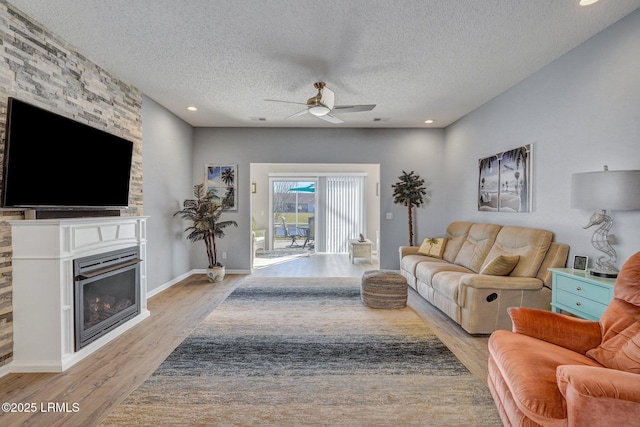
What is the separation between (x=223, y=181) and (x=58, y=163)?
3.03m

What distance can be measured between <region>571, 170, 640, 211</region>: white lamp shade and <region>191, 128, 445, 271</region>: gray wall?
3.38 m

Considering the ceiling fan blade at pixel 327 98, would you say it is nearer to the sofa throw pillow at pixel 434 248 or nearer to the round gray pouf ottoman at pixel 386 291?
the round gray pouf ottoman at pixel 386 291

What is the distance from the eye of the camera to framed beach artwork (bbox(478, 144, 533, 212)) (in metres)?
3.31

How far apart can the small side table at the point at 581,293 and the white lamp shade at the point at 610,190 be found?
0.57 meters

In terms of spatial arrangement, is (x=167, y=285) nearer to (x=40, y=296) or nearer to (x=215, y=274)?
(x=215, y=274)

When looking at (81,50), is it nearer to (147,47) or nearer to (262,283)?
(147,47)

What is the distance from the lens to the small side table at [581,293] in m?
2.03

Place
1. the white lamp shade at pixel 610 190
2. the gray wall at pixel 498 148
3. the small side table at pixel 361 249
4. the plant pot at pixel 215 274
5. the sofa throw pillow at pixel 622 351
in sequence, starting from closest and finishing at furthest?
the sofa throw pillow at pixel 622 351, the white lamp shade at pixel 610 190, the gray wall at pixel 498 148, the plant pot at pixel 215 274, the small side table at pixel 361 249

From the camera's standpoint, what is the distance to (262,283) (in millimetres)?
4762

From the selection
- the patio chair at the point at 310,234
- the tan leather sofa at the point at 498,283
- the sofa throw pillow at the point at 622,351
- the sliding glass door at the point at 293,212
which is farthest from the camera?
the patio chair at the point at 310,234

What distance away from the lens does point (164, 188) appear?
436 cm

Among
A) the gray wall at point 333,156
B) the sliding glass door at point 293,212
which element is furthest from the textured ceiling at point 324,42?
the sliding glass door at point 293,212

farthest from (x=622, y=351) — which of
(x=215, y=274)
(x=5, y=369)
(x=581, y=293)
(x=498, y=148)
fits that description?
(x=215, y=274)

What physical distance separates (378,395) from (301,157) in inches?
170
